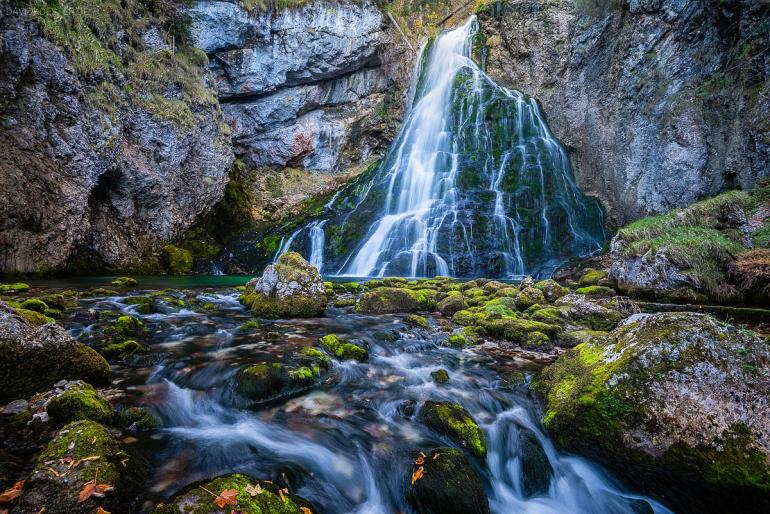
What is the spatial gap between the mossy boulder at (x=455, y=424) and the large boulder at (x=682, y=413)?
2.67 ft

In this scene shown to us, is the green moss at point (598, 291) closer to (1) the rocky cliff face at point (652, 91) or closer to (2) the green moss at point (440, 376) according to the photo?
(2) the green moss at point (440, 376)

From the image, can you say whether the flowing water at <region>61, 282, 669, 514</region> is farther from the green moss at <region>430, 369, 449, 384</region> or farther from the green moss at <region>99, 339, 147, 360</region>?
the green moss at <region>99, 339, 147, 360</region>

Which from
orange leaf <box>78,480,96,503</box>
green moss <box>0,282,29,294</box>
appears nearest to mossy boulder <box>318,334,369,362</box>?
orange leaf <box>78,480,96,503</box>

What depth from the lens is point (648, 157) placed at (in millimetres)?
16953

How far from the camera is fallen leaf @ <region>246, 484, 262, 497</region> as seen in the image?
2.23 m

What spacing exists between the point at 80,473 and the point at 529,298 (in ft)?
27.2

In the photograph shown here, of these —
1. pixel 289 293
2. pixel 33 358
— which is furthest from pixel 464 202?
pixel 33 358

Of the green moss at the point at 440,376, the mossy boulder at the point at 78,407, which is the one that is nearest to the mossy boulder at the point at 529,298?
the green moss at the point at 440,376

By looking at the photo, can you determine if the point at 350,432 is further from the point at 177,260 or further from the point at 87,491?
the point at 177,260

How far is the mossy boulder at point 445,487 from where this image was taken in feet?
8.71

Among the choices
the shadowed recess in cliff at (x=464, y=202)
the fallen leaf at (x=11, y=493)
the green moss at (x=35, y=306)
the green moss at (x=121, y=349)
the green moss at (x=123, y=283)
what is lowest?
the green moss at (x=123, y=283)

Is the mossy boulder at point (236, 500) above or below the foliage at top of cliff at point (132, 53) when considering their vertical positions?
below

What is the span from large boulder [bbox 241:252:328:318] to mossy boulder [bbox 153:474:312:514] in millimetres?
5701

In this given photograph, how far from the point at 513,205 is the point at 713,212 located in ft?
33.1
